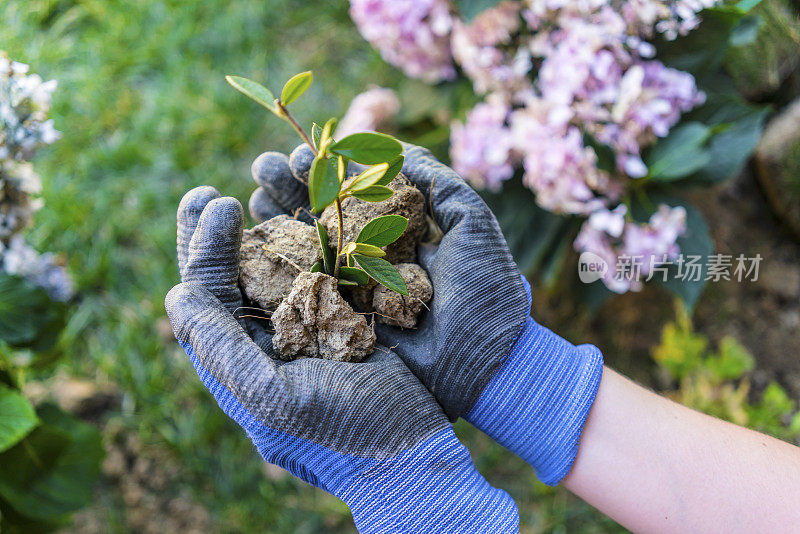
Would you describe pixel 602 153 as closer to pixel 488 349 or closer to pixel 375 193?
pixel 488 349

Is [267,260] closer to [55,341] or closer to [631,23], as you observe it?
[55,341]

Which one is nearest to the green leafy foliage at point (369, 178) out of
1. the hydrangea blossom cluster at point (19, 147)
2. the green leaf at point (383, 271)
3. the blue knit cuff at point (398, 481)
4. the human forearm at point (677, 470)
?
the green leaf at point (383, 271)

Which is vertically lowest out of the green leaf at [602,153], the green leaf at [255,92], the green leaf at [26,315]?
the green leaf at [26,315]

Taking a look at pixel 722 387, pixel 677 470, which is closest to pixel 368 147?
pixel 677 470

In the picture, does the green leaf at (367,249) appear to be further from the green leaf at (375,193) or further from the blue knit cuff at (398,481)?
the blue knit cuff at (398,481)

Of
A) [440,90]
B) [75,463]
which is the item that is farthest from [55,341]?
[440,90]

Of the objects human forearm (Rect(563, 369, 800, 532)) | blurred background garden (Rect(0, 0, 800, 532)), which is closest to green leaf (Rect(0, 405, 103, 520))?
blurred background garden (Rect(0, 0, 800, 532))
